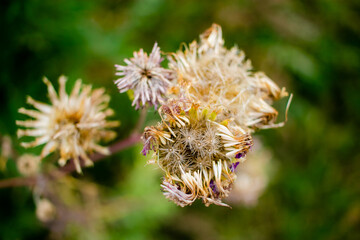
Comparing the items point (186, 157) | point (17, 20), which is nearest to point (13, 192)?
point (17, 20)

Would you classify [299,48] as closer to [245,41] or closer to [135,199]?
[245,41]

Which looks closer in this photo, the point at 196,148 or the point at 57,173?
the point at 196,148

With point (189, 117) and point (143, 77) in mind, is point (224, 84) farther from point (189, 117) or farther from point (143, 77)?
point (143, 77)

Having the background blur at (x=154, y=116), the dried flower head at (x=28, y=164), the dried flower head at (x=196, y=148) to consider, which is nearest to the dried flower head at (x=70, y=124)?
the dried flower head at (x=28, y=164)

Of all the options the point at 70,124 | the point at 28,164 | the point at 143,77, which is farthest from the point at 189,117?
the point at 28,164

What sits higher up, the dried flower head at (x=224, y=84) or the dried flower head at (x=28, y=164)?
the dried flower head at (x=224, y=84)

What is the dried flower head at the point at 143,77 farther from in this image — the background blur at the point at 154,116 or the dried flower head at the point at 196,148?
the background blur at the point at 154,116
